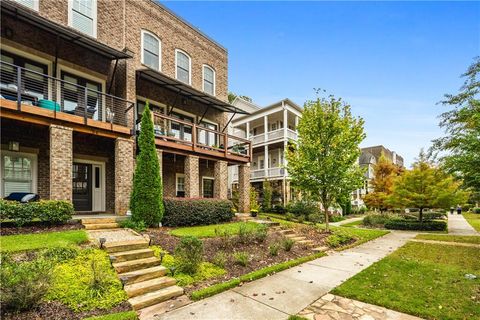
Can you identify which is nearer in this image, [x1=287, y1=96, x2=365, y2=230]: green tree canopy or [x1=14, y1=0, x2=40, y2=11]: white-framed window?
[x1=14, y1=0, x2=40, y2=11]: white-framed window

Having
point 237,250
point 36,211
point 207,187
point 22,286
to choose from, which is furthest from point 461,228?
point 36,211

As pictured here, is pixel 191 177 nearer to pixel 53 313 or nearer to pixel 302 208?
pixel 53 313

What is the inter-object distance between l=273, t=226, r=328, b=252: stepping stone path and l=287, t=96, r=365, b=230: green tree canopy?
96.5 inches

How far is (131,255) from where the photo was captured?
633cm

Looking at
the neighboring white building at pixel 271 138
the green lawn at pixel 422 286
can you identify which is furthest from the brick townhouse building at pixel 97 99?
the green lawn at pixel 422 286

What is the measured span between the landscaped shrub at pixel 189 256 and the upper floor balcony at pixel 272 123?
653 inches

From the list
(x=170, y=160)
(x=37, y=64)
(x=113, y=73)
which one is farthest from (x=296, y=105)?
(x=37, y=64)

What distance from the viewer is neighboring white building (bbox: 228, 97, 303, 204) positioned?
2280 cm

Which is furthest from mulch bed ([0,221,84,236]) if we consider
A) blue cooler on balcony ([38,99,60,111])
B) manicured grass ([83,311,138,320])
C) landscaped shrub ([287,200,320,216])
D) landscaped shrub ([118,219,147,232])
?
landscaped shrub ([287,200,320,216])

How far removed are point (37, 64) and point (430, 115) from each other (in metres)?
18.5

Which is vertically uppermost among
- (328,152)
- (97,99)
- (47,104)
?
(97,99)

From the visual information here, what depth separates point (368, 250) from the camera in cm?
995

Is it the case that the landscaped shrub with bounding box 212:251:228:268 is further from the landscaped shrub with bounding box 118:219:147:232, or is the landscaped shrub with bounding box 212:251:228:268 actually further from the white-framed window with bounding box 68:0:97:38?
the white-framed window with bounding box 68:0:97:38

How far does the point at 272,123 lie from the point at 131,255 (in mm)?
22681
